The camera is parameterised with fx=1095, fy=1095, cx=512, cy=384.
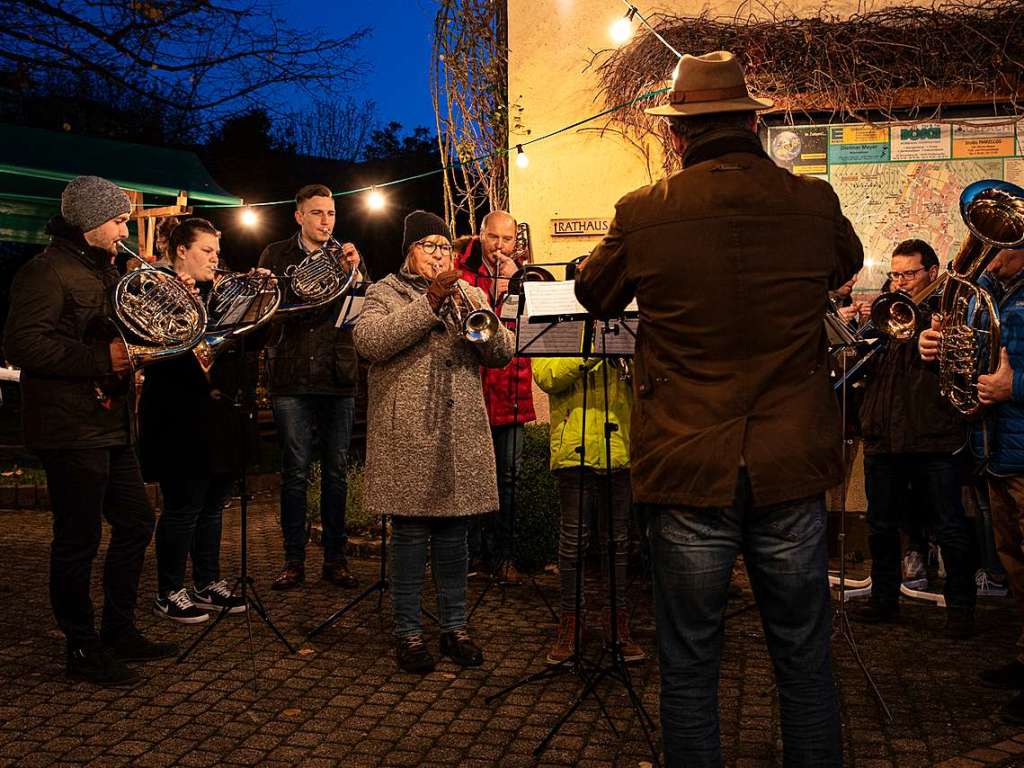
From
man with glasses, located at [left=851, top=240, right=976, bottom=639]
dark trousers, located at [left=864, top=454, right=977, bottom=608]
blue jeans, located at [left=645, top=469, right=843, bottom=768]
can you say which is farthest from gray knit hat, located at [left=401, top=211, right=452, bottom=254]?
dark trousers, located at [left=864, top=454, right=977, bottom=608]

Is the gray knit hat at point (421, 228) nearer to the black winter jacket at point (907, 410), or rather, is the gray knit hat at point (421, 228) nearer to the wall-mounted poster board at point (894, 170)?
the black winter jacket at point (907, 410)

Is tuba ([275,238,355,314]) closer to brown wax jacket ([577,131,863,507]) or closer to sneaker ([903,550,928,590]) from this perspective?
brown wax jacket ([577,131,863,507])

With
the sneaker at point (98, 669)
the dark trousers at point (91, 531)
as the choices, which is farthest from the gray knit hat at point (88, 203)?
the sneaker at point (98, 669)

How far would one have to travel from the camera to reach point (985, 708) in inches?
193

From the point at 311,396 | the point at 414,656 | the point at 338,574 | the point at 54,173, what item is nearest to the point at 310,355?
the point at 311,396

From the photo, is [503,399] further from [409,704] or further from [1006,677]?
[1006,677]

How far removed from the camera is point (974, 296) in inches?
209

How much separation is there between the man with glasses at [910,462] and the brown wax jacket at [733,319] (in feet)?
10.4

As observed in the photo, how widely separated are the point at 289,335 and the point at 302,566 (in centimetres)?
150

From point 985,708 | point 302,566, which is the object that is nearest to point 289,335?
point 302,566

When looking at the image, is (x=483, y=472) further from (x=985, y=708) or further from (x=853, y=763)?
(x=985, y=708)

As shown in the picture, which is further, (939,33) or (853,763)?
(939,33)

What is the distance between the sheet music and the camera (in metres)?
4.54

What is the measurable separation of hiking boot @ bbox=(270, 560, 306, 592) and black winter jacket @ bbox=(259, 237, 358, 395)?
1128 mm
